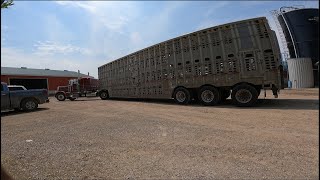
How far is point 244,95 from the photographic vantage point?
15516mm

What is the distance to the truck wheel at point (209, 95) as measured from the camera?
16.5 meters

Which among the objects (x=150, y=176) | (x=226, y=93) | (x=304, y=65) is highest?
(x=304, y=65)

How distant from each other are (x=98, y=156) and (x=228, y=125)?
480 centimetres

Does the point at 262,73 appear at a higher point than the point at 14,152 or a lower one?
higher

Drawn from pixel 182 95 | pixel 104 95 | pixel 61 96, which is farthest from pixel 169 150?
pixel 61 96

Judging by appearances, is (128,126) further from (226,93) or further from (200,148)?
(226,93)

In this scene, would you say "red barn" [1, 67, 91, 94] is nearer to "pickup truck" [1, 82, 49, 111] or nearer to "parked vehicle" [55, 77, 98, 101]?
Answer: "parked vehicle" [55, 77, 98, 101]

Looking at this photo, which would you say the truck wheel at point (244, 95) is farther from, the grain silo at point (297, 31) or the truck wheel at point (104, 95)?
Result: the grain silo at point (297, 31)

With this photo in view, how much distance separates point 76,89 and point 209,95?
1637 centimetres

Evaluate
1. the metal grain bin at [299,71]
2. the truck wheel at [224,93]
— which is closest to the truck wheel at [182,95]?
the truck wheel at [224,93]

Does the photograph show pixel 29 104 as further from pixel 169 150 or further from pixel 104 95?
pixel 169 150

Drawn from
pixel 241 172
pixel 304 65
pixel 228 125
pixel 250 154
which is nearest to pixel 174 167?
pixel 241 172

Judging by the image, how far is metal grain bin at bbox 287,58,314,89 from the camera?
30.1 meters

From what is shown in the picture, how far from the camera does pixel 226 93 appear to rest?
18203 millimetres
